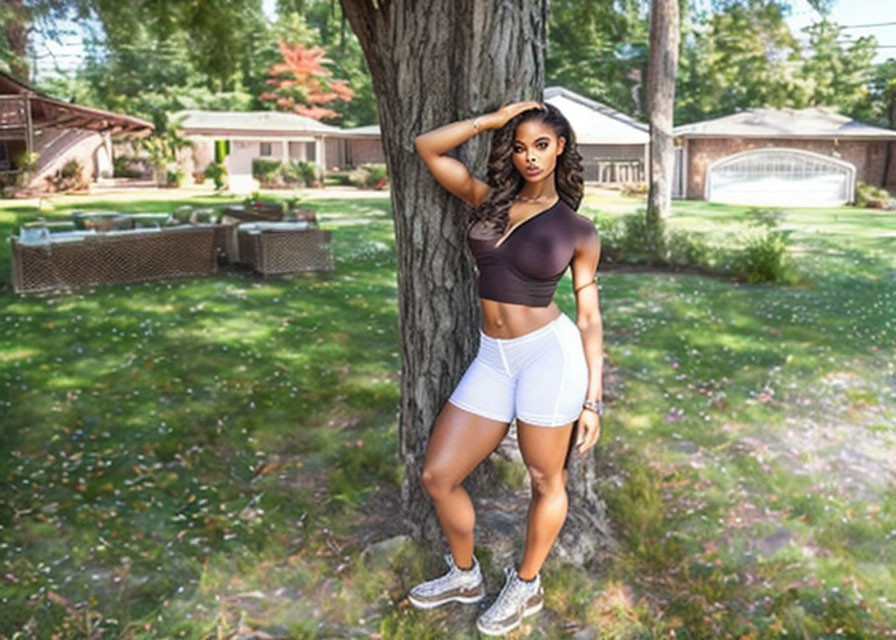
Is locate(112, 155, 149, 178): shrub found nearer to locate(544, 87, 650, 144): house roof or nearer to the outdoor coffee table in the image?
locate(544, 87, 650, 144): house roof

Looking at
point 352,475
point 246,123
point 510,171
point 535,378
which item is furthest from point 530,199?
point 246,123

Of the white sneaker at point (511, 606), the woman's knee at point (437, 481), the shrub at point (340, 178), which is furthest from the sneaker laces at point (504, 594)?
the shrub at point (340, 178)

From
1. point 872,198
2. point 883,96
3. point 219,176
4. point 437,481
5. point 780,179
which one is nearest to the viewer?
point 437,481

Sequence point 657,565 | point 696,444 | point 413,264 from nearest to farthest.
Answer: point 413,264 < point 657,565 < point 696,444

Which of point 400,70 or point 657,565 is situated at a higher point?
point 400,70

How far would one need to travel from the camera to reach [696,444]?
608 cm

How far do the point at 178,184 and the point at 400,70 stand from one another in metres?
28.4

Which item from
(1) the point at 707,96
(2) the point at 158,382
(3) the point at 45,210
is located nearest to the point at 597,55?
(1) the point at 707,96

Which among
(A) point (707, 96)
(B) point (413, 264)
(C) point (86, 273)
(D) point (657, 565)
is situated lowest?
(D) point (657, 565)

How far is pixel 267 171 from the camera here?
32500 millimetres

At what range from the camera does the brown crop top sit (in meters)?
3.31

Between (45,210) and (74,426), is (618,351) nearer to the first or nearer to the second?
(74,426)

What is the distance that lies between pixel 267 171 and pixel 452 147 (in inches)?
1186

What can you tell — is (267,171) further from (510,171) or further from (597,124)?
(510,171)
